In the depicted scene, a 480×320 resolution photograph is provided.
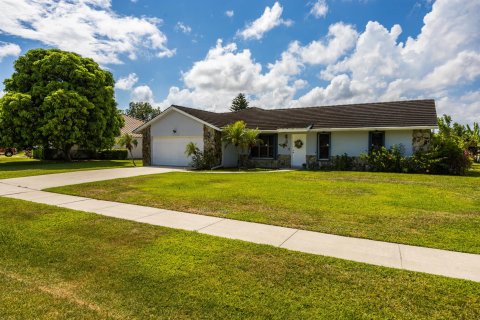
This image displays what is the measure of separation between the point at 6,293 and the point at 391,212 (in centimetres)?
762

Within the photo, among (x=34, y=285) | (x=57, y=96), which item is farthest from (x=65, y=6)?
(x=34, y=285)

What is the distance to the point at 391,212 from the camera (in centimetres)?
730

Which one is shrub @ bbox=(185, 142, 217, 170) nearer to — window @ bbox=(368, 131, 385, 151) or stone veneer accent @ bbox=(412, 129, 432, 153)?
window @ bbox=(368, 131, 385, 151)

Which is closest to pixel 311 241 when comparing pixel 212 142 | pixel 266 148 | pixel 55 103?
pixel 212 142

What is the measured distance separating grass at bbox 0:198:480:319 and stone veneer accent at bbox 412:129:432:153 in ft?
51.1

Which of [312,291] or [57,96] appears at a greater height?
[57,96]

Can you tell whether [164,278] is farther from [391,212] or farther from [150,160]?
[150,160]

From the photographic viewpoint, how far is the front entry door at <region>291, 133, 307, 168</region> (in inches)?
791

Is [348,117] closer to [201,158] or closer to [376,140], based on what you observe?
[376,140]

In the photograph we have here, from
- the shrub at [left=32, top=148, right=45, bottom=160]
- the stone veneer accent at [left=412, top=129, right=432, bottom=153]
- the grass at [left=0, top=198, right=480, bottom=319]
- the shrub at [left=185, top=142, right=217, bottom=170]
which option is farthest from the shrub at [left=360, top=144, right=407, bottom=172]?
the shrub at [left=32, top=148, right=45, bottom=160]

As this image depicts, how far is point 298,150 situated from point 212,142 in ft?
19.6

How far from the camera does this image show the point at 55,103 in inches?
878

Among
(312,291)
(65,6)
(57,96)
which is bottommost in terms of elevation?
(312,291)

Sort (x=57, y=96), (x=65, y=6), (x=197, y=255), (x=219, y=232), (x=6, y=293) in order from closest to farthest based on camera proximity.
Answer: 1. (x=6, y=293)
2. (x=197, y=255)
3. (x=219, y=232)
4. (x=65, y=6)
5. (x=57, y=96)
